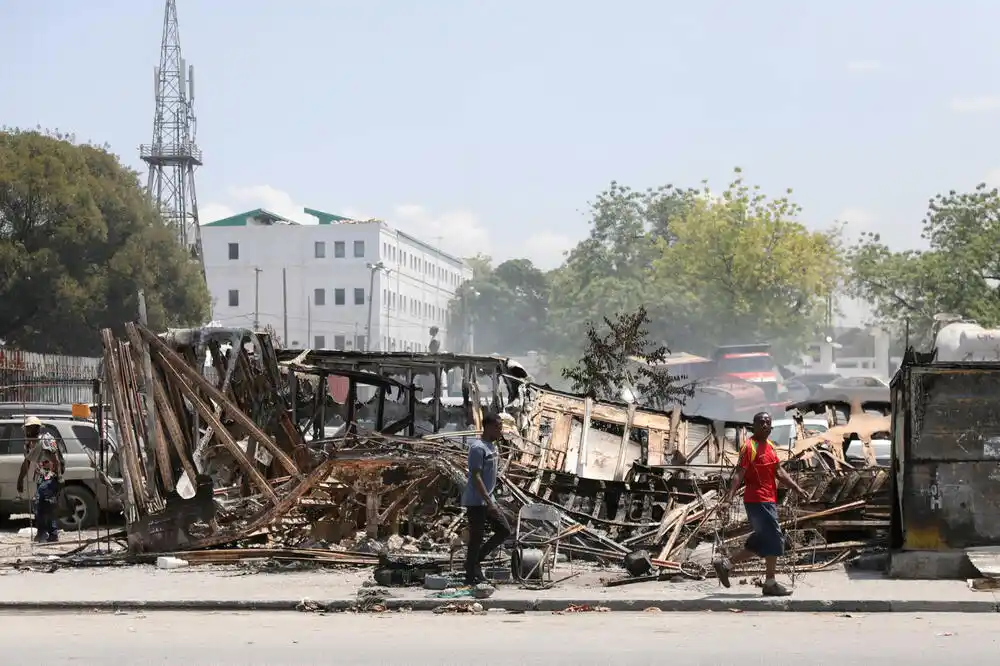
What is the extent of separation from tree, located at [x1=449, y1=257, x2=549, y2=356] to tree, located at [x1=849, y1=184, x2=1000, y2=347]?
74288 millimetres

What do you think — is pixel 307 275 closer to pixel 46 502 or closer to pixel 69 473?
pixel 69 473

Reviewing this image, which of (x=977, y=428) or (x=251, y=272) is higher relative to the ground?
(x=251, y=272)

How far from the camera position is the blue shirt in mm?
12984

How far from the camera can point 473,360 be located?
2205 cm

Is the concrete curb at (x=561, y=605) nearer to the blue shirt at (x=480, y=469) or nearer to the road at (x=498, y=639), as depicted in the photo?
the road at (x=498, y=639)

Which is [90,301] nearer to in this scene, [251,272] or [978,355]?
[978,355]

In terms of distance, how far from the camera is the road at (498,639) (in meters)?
9.48

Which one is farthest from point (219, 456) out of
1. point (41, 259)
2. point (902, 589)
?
point (41, 259)

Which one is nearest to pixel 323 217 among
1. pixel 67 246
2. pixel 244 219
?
pixel 244 219

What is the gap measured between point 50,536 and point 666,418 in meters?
8.91

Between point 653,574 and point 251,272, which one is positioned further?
point 251,272

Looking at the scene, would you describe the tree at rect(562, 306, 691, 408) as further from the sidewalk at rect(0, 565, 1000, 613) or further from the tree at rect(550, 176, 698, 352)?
the tree at rect(550, 176, 698, 352)

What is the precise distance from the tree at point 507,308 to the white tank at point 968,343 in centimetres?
10845

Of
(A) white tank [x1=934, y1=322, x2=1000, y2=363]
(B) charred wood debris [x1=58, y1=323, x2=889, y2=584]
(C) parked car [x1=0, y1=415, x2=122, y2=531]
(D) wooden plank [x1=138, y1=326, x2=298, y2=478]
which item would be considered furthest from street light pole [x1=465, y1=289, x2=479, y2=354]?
(D) wooden plank [x1=138, y1=326, x2=298, y2=478]
